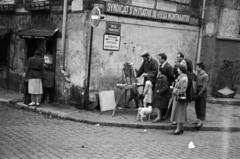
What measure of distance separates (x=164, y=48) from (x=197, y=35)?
6.49ft

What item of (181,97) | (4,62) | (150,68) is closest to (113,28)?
(150,68)

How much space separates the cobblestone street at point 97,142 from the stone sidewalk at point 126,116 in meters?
0.31

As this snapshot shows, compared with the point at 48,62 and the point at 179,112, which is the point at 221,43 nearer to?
the point at 179,112

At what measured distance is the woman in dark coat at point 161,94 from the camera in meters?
10.1

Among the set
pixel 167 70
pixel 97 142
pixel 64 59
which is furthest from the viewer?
pixel 64 59

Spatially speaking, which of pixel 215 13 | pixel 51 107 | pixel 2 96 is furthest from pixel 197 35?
pixel 2 96

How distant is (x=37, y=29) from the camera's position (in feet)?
44.4

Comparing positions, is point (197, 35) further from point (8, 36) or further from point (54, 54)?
point (8, 36)

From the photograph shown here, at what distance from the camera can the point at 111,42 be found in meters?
11.9

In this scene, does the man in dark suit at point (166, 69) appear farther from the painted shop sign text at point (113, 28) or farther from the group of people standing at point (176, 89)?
the painted shop sign text at point (113, 28)

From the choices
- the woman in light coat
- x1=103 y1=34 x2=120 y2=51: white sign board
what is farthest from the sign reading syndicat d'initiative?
the woman in light coat

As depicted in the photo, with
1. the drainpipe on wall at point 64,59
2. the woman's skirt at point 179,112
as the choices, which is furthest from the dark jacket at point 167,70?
the drainpipe on wall at point 64,59

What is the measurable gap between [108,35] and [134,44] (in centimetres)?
121

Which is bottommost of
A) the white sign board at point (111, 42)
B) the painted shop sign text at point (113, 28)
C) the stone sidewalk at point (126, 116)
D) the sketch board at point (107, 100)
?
the stone sidewalk at point (126, 116)
